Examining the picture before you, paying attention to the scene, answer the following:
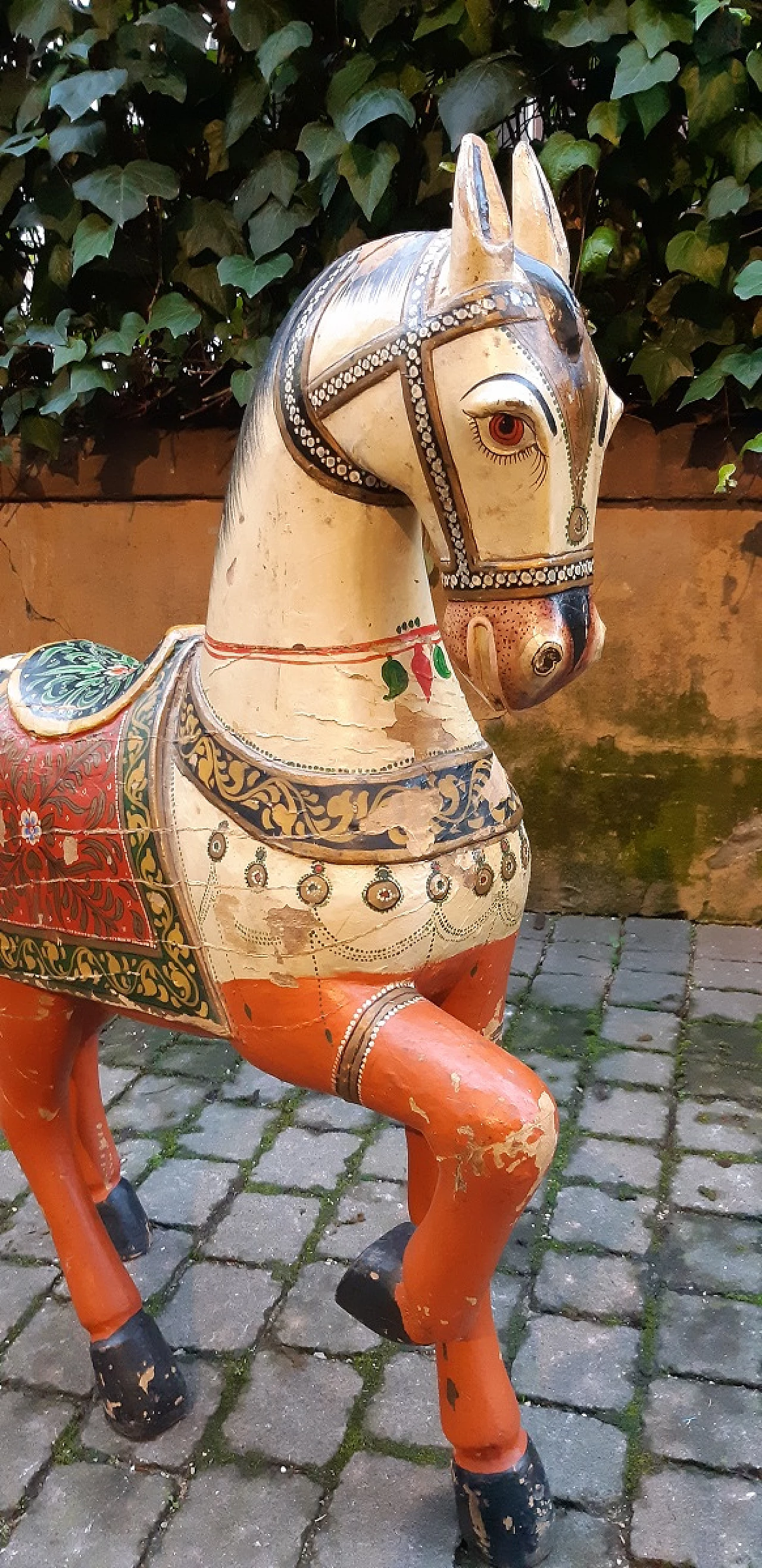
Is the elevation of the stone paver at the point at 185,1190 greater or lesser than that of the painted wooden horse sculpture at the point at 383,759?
lesser

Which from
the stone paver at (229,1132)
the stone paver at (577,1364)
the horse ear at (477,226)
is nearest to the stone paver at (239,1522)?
the stone paver at (577,1364)

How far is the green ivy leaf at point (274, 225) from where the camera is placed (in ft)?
8.56

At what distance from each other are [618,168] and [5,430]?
5.64ft

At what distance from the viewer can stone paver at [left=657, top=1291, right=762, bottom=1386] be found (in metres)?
1.57

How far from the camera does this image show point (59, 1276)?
1833 mm

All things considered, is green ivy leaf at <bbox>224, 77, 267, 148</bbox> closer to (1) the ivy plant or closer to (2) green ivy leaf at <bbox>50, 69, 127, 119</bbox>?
(1) the ivy plant

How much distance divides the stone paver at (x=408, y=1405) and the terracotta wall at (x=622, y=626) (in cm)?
169

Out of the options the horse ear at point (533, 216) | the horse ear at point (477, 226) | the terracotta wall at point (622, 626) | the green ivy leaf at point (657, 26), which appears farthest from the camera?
the terracotta wall at point (622, 626)

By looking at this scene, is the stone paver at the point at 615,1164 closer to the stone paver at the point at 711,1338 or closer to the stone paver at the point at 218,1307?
the stone paver at the point at 711,1338

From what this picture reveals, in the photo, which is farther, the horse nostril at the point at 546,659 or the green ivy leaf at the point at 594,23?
the green ivy leaf at the point at 594,23

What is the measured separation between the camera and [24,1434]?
1.52 metres

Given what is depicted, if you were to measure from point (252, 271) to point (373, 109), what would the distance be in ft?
1.47

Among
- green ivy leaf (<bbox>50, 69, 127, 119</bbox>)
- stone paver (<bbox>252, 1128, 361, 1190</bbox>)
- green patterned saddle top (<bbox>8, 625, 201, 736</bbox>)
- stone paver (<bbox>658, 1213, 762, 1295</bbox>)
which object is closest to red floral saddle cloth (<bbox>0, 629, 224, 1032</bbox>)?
green patterned saddle top (<bbox>8, 625, 201, 736</bbox>)

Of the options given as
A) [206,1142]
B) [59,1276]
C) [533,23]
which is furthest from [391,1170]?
[533,23]
